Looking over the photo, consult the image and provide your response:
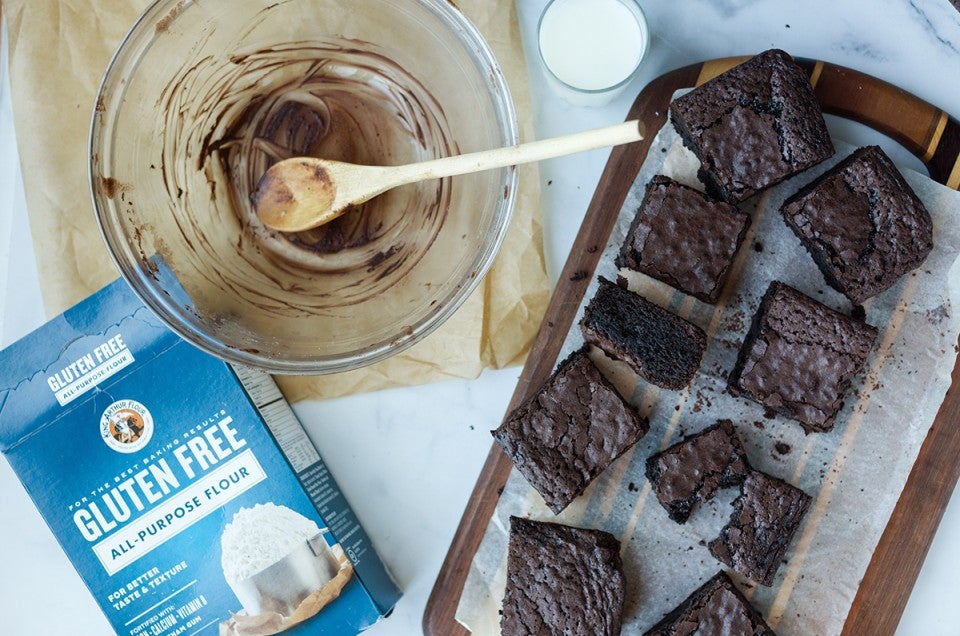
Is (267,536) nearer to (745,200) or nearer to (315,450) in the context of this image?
(315,450)

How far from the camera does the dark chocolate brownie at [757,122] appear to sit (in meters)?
2.58

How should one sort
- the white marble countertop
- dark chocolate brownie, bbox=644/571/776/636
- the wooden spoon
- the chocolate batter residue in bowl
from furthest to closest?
the white marble countertop
dark chocolate brownie, bbox=644/571/776/636
the chocolate batter residue in bowl
the wooden spoon

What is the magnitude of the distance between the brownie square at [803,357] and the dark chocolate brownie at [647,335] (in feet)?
0.66

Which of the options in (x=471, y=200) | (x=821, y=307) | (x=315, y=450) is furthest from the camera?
(x=315, y=450)

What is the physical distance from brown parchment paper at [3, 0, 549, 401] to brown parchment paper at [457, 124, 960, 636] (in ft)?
0.88

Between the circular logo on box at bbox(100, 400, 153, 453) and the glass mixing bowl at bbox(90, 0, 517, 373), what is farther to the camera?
the circular logo on box at bbox(100, 400, 153, 453)

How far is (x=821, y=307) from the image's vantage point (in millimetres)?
2648

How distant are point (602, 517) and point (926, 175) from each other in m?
1.64

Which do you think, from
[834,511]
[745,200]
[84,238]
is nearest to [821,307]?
[745,200]

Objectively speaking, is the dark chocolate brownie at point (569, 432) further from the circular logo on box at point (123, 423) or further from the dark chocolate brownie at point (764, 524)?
the circular logo on box at point (123, 423)

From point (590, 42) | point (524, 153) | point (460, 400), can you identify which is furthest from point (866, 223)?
point (460, 400)

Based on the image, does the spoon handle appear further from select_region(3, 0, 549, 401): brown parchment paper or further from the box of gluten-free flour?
the box of gluten-free flour

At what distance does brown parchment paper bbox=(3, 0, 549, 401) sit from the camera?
8.78ft

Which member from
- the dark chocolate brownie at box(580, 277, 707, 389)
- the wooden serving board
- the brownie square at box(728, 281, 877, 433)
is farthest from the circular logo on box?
the brownie square at box(728, 281, 877, 433)
